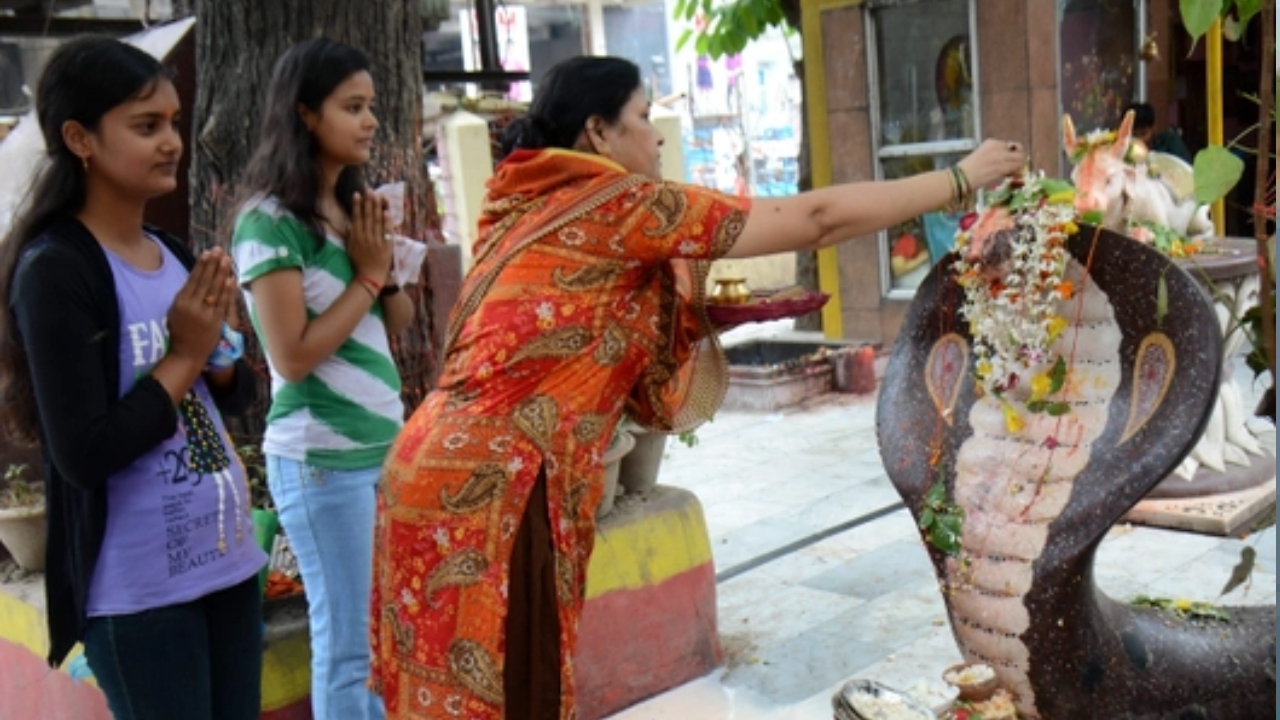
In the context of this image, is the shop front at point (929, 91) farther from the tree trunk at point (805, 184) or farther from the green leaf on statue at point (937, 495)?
the green leaf on statue at point (937, 495)

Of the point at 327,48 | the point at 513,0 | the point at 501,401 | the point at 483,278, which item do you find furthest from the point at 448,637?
the point at 513,0

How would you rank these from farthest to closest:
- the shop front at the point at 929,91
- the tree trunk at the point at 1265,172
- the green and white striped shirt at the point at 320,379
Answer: the shop front at the point at 929,91 → the green and white striped shirt at the point at 320,379 → the tree trunk at the point at 1265,172

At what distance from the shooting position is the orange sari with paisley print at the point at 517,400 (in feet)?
6.69

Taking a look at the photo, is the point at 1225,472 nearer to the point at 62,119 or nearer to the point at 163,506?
the point at 163,506

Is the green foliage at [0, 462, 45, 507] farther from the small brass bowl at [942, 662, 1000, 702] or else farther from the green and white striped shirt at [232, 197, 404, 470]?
the small brass bowl at [942, 662, 1000, 702]

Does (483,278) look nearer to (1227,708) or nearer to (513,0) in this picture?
(1227,708)

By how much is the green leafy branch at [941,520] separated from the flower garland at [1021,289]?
0.51 ft

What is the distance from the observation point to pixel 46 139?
1.98 meters

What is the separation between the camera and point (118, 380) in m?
1.93

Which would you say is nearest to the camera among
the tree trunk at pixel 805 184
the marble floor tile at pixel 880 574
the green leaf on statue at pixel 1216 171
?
the green leaf on statue at pixel 1216 171

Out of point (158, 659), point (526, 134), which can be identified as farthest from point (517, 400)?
point (158, 659)

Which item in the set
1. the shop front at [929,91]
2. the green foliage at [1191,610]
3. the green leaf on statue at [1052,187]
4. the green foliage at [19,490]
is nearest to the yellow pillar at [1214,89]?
the shop front at [929,91]

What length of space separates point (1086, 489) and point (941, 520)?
0.74 feet

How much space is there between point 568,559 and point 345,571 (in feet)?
1.78
